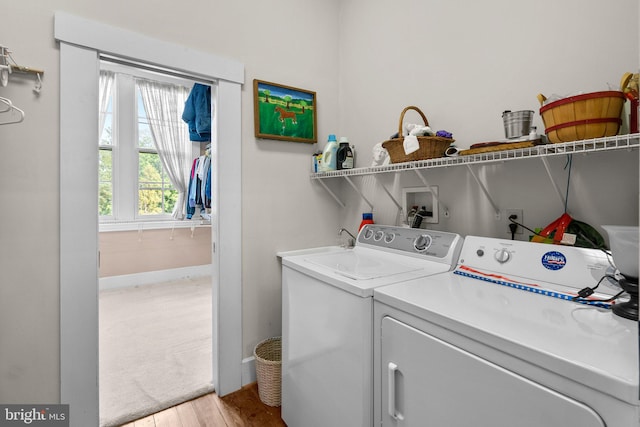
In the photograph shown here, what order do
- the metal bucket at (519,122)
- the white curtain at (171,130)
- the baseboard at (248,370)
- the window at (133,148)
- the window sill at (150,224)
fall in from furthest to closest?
the white curtain at (171,130), the window at (133,148), the window sill at (150,224), the baseboard at (248,370), the metal bucket at (519,122)

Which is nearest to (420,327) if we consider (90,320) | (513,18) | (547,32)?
(547,32)

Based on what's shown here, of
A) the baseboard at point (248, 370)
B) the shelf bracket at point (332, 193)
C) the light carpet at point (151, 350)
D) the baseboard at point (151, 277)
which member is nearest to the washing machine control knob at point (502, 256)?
the shelf bracket at point (332, 193)

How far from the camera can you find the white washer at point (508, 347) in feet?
2.06

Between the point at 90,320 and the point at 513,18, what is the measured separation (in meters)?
2.47

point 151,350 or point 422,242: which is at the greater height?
point 422,242

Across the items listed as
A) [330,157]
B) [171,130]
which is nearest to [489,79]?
[330,157]

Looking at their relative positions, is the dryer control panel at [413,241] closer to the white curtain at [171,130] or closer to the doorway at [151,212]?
the doorway at [151,212]

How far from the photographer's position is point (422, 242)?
1.56m

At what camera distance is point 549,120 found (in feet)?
3.59

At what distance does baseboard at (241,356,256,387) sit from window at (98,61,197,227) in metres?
3.03

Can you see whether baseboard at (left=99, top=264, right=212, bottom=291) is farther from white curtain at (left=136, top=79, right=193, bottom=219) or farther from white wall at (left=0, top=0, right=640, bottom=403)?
white wall at (left=0, top=0, right=640, bottom=403)

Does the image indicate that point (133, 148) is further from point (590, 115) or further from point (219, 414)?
point (590, 115)

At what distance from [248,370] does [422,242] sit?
1.38 metres

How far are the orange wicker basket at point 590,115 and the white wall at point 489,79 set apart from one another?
24 cm
